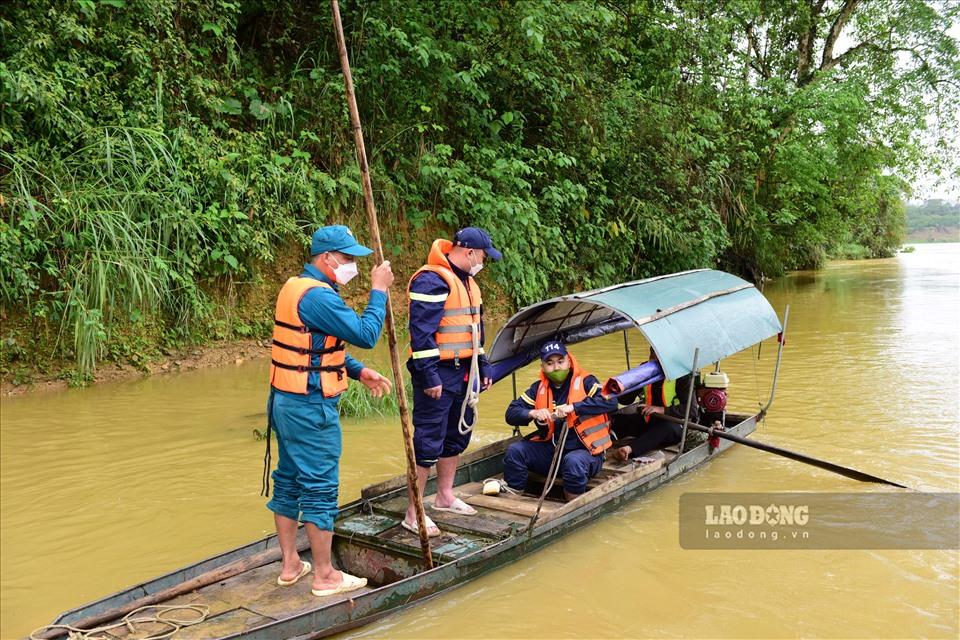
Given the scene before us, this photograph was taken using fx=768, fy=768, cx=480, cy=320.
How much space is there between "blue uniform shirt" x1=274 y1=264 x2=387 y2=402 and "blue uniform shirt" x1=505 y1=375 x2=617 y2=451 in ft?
5.84

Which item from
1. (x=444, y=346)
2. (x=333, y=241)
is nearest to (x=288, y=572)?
(x=444, y=346)

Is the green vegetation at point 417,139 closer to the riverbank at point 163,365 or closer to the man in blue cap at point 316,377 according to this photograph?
the riverbank at point 163,365

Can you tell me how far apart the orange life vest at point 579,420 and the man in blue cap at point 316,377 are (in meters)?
1.62

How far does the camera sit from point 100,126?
9.42 meters

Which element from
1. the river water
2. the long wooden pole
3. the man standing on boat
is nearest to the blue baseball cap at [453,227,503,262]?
the man standing on boat

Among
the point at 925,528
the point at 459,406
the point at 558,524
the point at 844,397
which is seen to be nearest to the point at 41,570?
the point at 459,406

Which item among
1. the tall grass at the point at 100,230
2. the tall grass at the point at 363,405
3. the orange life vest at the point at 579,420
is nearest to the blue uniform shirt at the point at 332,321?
the orange life vest at the point at 579,420

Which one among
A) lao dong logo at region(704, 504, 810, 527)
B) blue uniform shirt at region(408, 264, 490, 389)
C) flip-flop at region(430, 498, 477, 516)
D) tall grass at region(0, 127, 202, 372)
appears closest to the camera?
blue uniform shirt at region(408, 264, 490, 389)

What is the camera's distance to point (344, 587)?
4059mm

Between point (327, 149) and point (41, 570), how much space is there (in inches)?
329

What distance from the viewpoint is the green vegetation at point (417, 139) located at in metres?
A: 8.99

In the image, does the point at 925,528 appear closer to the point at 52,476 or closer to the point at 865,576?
the point at 865,576

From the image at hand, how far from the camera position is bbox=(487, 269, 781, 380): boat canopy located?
5.70m

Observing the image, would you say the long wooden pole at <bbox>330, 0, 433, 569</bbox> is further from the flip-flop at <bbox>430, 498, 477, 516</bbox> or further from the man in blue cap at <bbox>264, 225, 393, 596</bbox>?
the flip-flop at <bbox>430, 498, 477, 516</bbox>
